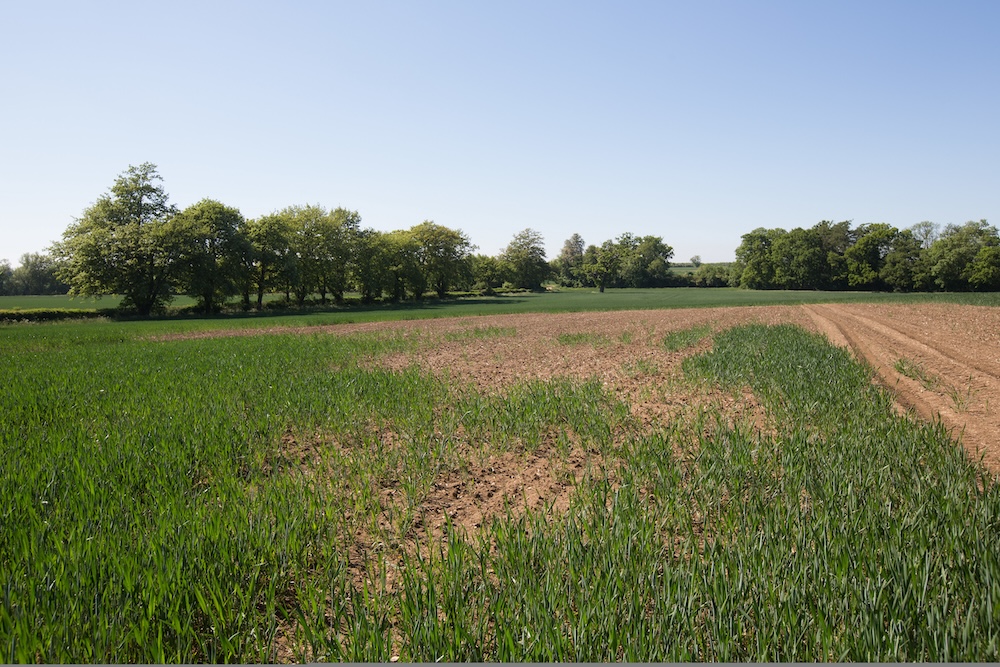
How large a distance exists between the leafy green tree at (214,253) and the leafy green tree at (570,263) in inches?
4322

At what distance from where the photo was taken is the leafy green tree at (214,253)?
182 feet

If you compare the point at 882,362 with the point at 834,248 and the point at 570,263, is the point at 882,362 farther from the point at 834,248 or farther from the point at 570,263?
the point at 570,263

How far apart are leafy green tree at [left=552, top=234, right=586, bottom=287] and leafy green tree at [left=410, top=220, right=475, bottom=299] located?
67.9 m

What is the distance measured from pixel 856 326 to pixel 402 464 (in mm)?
28605

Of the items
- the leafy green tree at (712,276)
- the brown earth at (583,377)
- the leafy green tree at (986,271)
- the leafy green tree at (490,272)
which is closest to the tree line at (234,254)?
the leafy green tree at (490,272)

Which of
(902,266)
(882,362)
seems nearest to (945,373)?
(882,362)

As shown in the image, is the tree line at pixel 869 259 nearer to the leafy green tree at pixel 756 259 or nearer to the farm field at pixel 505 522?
the leafy green tree at pixel 756 259

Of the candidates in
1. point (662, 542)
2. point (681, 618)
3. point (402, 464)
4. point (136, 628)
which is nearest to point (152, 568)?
point (136, 628)

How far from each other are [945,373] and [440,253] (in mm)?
85792

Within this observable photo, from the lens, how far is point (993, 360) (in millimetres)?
13297

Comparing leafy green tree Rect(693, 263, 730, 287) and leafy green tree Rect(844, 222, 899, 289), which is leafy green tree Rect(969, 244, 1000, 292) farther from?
leafy green tree Rect(693, 263, 730, 287)

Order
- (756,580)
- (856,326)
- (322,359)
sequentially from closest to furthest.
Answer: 1. (756,580)
2. (322,359)
3. (856,326)

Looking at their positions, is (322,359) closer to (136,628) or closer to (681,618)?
(136,628)

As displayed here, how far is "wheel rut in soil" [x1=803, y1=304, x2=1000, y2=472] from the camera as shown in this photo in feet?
24.3
